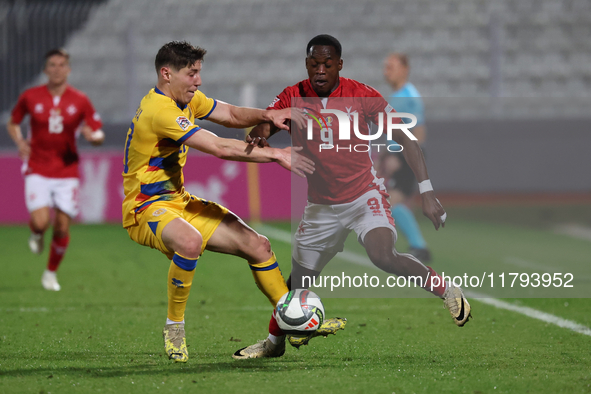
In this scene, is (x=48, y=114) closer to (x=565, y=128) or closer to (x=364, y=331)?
(x=364, y=331)

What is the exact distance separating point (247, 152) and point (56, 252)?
3.53 metres

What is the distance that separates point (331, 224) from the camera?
15.0 ft

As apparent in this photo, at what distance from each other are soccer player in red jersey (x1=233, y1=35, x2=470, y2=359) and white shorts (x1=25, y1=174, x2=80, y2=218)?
3.24 meters

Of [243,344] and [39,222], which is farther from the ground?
[39,222]

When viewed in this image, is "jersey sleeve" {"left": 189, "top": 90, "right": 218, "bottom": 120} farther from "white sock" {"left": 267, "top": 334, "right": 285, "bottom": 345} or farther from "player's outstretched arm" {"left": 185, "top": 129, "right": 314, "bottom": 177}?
"white sock" {"left": 267, "top": 334, "right": 285, "bottom": 345}

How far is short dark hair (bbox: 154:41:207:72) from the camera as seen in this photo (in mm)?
4371

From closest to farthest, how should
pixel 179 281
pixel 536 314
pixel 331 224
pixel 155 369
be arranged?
pixel 155 369, pixel 179 281, pixel 331 224, pixel 536 314

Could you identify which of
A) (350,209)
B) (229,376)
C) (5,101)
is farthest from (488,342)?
(5,101)

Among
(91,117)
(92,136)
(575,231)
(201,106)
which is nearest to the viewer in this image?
(201,106)

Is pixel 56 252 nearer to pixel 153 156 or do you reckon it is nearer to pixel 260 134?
pixel 153 156

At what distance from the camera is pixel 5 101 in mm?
12844

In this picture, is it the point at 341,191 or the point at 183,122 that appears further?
the point at 341,191

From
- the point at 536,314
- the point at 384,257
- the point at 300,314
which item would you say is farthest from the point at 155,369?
the point at 536,314

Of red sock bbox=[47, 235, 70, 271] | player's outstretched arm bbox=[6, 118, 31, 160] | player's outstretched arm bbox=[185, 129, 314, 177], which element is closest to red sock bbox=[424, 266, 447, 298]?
player's outstretched arm bbox=[185, 129, 314, 177]
